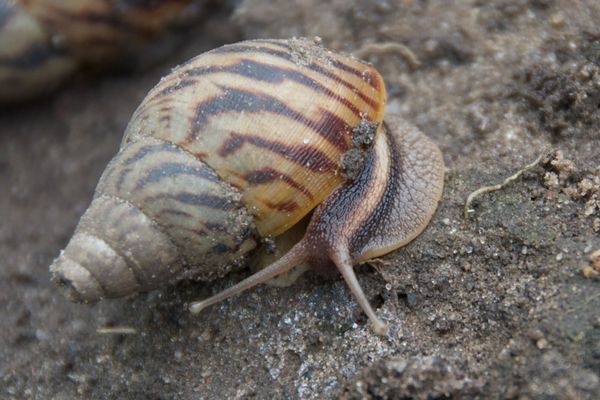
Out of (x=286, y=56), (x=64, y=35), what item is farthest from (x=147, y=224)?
(x=64, y=35)

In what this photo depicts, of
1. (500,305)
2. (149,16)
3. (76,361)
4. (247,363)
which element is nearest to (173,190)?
(247,363)

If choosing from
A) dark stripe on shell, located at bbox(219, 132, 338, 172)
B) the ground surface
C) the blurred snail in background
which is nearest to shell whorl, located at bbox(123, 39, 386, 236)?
dark stripe on shell, located at bbox(219, 132, 338, 172)

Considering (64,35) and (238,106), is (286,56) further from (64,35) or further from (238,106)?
(64,35)

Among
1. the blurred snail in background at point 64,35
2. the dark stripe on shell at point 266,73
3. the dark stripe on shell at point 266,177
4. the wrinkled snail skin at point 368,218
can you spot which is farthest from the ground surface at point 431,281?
the dark stripe on shell at point 266,73

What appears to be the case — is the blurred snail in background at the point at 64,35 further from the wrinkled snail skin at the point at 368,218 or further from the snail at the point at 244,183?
the wrinkled snail skin at the point at 368,218

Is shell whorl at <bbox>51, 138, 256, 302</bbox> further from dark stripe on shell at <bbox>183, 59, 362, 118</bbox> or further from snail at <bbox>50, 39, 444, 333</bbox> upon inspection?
dark stripe on shell at <bbox>183, 59, 362, 118</bbox>

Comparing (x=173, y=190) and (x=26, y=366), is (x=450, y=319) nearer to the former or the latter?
(x=173, y=190)

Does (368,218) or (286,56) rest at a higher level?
(286,56)
